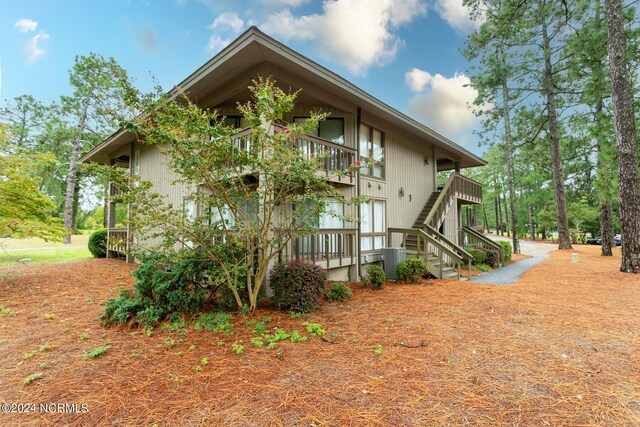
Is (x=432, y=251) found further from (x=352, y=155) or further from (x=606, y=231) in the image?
(x=606, y=231)

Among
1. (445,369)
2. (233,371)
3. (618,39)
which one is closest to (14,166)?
(233,371)

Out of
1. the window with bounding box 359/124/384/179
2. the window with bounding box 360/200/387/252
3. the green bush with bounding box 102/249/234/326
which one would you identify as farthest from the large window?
the window with bounding box 359/124/384/179

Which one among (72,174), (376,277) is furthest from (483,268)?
(72,174)

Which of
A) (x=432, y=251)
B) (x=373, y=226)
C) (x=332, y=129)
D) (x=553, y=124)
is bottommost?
(x=432, y=251)

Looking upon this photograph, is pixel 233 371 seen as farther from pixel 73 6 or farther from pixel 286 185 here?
pixel 73 6

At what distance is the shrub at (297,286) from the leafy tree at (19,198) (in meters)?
6.72

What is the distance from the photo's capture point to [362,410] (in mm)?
2432

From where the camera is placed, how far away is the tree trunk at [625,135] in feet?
26.9

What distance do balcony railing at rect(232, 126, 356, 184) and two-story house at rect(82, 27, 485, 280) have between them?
1.3 inches

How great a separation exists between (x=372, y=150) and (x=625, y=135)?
7.39 meters

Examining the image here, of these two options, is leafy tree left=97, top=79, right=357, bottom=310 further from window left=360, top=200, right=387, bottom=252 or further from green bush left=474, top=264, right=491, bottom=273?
green bush left=474, top=264, right=491, bottom=273

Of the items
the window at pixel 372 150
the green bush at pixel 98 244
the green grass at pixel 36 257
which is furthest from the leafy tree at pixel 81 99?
the window at pixel 372 150

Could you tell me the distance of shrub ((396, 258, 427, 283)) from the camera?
816 centimetres

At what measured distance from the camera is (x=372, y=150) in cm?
975
